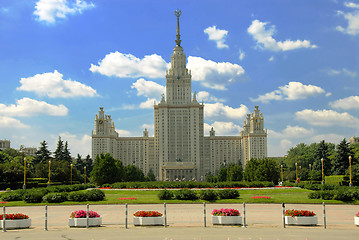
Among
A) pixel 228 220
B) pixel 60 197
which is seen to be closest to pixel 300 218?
pixel 228 220

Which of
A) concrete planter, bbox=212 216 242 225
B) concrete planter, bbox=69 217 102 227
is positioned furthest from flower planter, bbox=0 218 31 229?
concrete planter, bbox=212 216 242 225

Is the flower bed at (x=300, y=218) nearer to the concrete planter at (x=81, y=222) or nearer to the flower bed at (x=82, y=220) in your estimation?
the flower bed at (x=82, y=220)

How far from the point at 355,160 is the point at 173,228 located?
74.6 metres

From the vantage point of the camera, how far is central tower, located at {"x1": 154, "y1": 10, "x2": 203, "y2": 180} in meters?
191

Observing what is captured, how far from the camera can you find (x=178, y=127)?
19262cm

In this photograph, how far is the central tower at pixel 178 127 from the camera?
627ft

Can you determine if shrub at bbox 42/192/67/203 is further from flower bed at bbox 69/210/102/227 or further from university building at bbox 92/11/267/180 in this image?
university building at bbox 92/11/267/180

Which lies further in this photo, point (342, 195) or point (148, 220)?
point (342, 195)

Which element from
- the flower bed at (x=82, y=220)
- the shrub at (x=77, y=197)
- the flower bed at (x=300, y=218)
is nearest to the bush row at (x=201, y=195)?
the shrub at (x=77, y=197)

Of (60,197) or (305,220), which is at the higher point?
(305,220)

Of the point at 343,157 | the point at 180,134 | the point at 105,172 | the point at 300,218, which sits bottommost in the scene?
the point at 300,218

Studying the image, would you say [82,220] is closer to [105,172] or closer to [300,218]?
[300,218]

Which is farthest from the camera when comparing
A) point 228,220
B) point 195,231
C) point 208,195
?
point 208,195

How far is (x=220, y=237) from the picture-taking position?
17.7m
